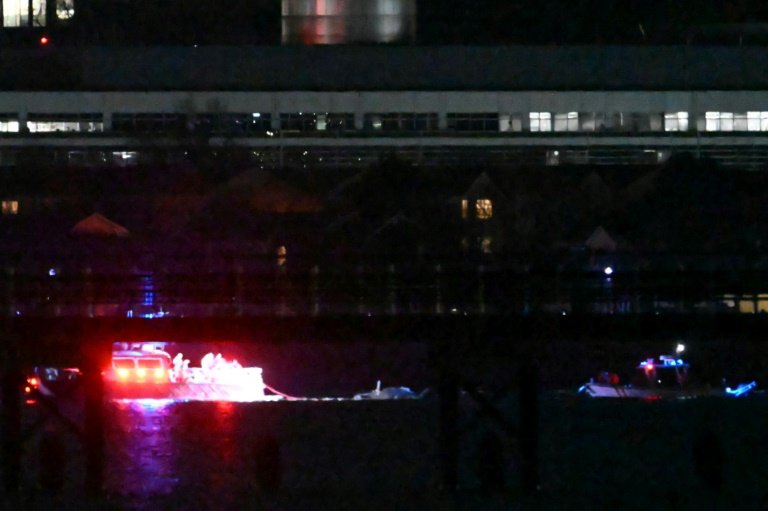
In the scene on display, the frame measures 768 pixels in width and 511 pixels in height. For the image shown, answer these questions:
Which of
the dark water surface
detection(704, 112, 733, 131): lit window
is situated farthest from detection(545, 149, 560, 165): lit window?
the dark water surface

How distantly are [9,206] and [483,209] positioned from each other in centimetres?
1040

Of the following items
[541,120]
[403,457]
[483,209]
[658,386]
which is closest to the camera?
[403,457]

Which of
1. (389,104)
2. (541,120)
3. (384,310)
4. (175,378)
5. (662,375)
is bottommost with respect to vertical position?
(662,375)

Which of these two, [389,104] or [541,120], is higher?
[389,104]

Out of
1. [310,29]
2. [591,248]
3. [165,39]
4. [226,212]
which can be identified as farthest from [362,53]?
[591,248]

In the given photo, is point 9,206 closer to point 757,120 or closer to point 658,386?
point 658,386

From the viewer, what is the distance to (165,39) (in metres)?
49.9

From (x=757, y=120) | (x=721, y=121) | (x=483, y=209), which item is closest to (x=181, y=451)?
(x=483, y=209)

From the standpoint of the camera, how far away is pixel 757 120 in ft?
141

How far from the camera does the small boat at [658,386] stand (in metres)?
30.2

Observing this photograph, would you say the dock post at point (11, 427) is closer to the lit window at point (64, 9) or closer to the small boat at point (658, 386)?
the small boat at point (658, 386)

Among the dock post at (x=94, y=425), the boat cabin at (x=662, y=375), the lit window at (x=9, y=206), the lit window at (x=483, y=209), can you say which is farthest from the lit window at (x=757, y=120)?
the dock post at (x=94, y=425)

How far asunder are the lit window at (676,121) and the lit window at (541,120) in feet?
10.6

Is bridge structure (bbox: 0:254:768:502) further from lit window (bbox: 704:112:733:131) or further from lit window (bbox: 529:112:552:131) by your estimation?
lit window (bbox: 704:112:733:131)
